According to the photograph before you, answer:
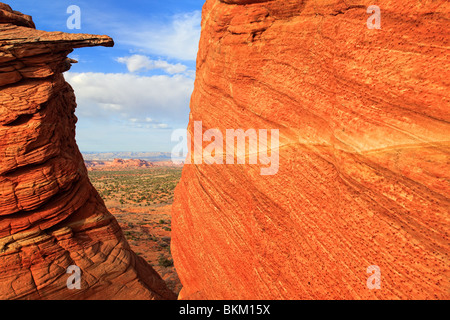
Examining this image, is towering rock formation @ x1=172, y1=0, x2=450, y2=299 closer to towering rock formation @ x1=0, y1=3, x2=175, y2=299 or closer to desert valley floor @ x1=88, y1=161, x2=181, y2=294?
towering rock formation @ x1=0, y1=3, x2=175, y2=299

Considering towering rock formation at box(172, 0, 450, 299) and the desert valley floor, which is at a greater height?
towering rock formation at box(172, 0, 450, 299)

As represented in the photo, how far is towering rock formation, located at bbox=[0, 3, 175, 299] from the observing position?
904cm

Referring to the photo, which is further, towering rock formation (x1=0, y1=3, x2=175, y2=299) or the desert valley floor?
the desert valley floor

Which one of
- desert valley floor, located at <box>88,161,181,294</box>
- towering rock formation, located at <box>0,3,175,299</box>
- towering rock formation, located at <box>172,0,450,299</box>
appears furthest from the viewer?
desert valley floor, located at <box>88,161,181,294</box>

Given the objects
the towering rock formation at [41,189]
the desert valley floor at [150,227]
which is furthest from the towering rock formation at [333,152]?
the desert valley floor at [150,227]

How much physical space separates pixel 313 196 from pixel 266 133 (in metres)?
1.92

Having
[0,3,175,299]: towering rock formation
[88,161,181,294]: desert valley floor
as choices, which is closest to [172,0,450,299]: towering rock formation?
[0,3,175,299]: towering rock formation

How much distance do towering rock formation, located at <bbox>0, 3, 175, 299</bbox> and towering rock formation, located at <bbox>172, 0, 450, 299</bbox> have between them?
18.0 ft

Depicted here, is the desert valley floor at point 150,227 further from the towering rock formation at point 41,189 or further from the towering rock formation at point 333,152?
the towering rock formation at point 333,152

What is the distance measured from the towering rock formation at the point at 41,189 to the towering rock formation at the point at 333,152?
548 centimetres

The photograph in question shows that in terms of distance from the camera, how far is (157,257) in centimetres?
2184

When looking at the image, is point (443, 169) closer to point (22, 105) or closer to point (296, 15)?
point (296, 15)

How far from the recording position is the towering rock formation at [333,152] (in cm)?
392

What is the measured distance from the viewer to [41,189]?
375 inches
